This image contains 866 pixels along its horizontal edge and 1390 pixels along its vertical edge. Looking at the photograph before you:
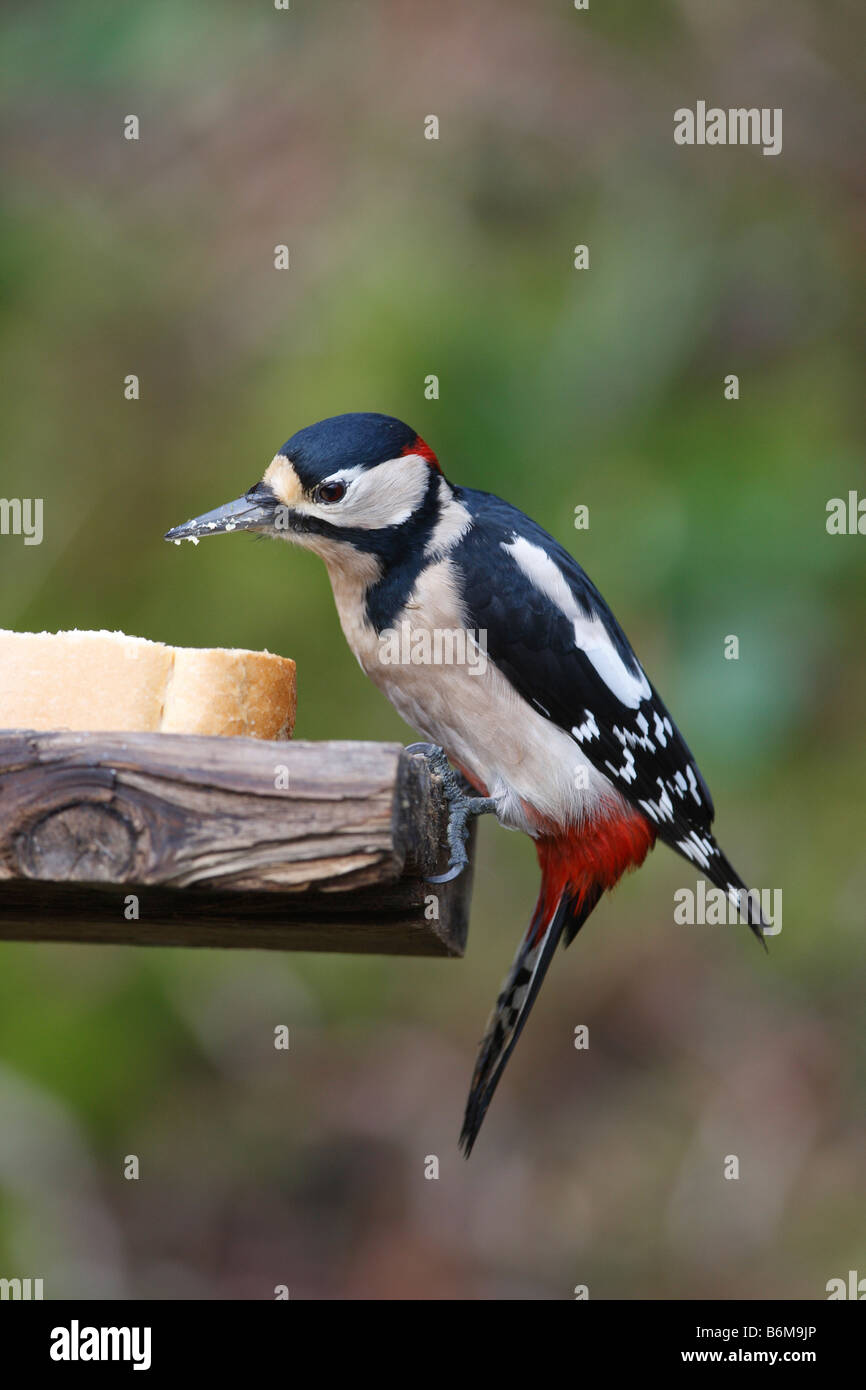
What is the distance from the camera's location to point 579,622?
92.7 inches

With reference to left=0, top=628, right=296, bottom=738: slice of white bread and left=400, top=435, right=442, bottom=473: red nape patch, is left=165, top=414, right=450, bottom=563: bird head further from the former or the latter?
left=0, top=628, right=296, bottom=738: slice of white bread

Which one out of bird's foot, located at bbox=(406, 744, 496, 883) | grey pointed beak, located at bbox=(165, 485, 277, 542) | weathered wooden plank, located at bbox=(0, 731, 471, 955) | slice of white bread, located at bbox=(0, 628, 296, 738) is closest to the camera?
weathered wooden plank, located at bbox=(0, 731, 471, 955)

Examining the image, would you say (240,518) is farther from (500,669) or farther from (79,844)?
(79,844)

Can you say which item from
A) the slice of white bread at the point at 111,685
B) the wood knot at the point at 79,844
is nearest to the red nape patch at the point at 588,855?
the slice of white bread at the point at 111,685

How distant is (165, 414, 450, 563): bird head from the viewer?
2223 mm

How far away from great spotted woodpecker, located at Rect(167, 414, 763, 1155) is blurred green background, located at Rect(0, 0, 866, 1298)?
845 millimetres

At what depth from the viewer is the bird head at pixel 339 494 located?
2.22 m

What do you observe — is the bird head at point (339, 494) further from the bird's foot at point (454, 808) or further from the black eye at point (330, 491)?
the bird's foot at point (454, 808)

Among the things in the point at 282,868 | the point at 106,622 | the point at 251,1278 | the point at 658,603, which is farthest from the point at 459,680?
the point at 251,1278

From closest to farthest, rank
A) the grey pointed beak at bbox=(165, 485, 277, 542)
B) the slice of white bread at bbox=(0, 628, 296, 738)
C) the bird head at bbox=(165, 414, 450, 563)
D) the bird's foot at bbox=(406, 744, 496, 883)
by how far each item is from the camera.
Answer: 1. the slice of white bread at bbox=(0, 628, 296, 738)
2. the bird's foot at bbox=(406, 744, 496, 883)
3. the grey pointed beak at bbox=(165, 485, 277, 542)
4. the bird head at bbox=(165, 414, 450, 563)

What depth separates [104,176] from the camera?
4.01m

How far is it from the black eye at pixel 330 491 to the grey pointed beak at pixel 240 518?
0.22 ft

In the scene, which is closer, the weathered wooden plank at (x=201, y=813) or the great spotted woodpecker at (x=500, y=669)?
the weathered wooden plank at (x=201, y=813)

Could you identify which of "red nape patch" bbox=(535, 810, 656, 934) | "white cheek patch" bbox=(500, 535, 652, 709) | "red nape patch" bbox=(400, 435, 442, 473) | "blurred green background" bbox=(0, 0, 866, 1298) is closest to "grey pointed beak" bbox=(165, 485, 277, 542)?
"red nape patch" bbox=(400, 435, 442, 473)
